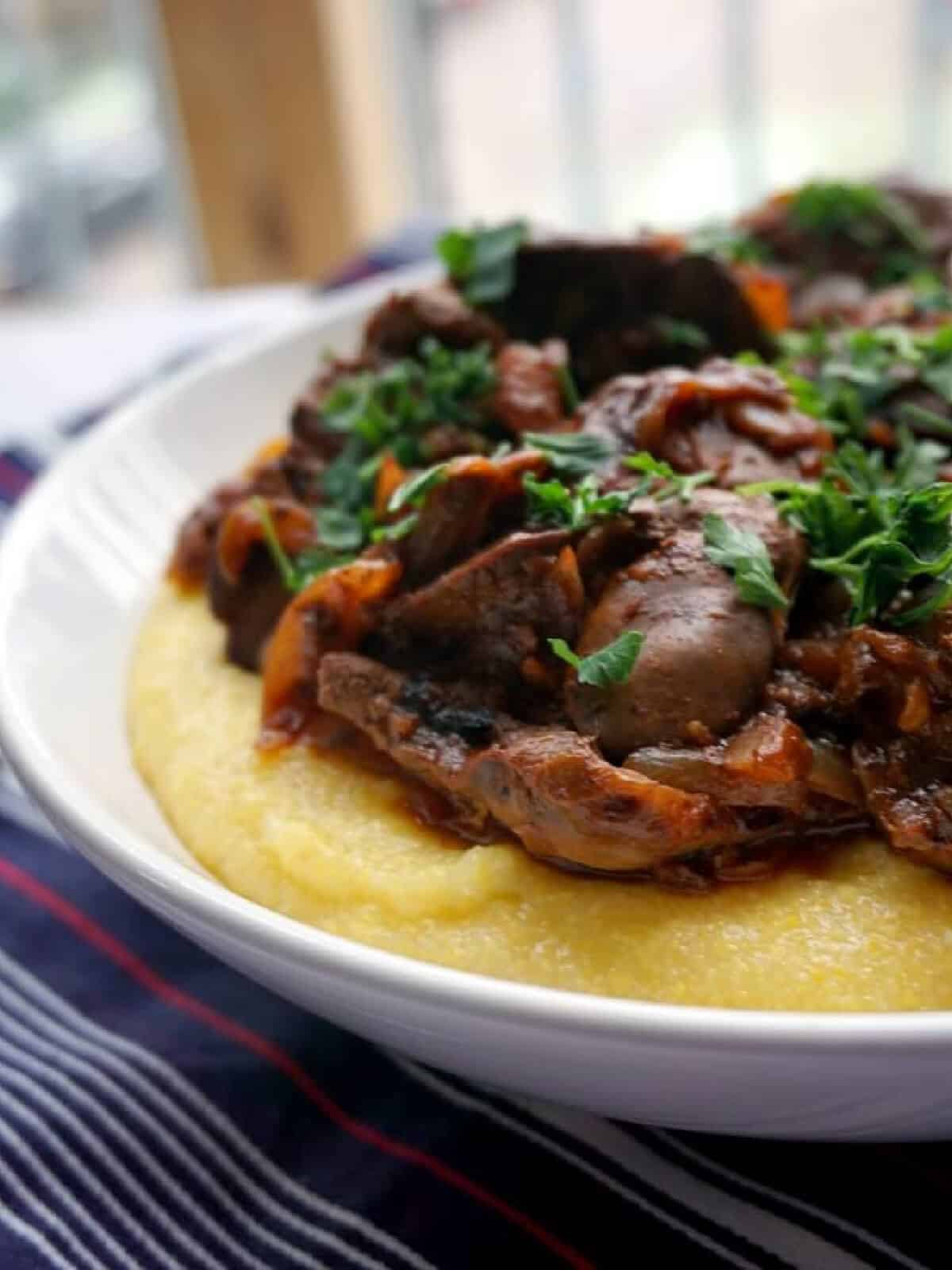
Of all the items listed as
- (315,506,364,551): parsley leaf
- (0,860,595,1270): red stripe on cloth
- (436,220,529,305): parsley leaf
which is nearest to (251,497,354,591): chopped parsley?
(315,506,364,551): parsley leaf

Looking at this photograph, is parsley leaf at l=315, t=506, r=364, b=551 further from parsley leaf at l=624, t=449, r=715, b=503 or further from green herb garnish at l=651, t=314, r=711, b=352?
green herb garnish at l=651, t=314, r=711, b=352

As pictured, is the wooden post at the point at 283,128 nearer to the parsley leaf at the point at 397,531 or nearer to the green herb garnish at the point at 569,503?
the parsley leaf at the point at 397,531

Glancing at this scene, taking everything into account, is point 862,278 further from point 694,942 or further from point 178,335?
point 178,335

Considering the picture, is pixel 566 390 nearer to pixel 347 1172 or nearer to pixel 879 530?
pixel 879 530

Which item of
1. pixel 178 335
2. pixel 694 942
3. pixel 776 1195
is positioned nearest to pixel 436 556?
pixel 694 942

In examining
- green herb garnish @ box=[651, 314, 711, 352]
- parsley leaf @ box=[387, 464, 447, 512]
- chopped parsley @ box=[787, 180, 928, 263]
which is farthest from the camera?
chopped parsley @ box=[787, 180, 928, 263]

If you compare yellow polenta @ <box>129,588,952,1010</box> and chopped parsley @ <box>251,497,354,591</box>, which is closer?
yellow polenta @ <box>129,588,952,1010</box>

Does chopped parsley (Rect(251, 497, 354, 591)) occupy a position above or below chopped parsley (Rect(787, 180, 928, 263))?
below
